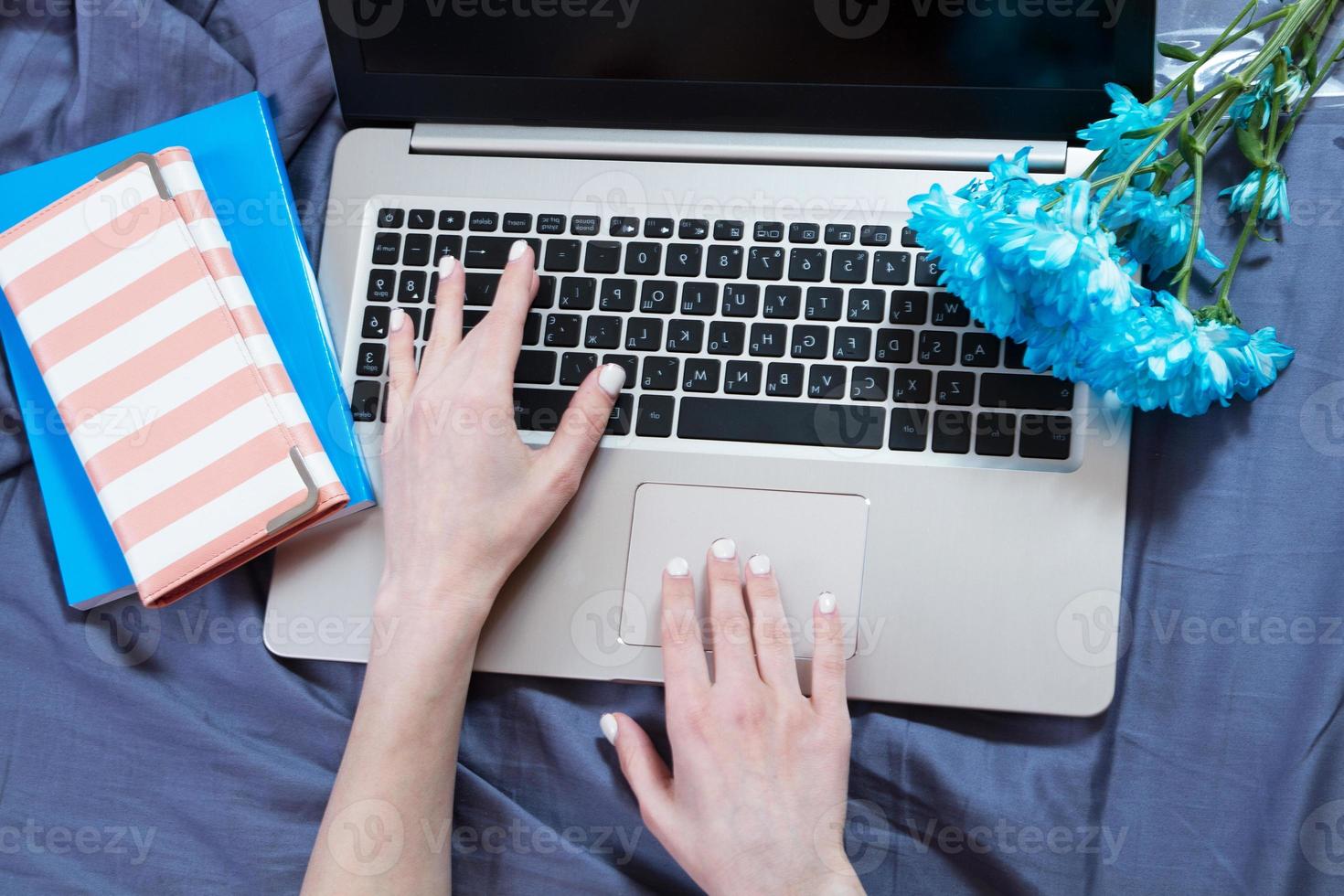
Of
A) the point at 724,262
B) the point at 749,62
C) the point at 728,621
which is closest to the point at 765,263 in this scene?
the point at 724,262

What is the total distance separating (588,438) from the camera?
25.9 inches

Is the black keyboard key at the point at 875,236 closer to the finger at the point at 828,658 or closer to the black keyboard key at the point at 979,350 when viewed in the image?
the black keyboard key at the point at 979,350

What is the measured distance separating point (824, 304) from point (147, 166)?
1.51 ft

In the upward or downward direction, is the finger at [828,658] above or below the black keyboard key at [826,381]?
below

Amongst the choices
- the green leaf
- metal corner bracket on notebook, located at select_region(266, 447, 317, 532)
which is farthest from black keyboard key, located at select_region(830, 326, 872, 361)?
metal corner bracket on notebook, located at select_region(266, 447, 317, 532)

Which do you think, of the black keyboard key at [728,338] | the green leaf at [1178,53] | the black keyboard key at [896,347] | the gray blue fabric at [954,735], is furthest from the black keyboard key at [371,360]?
the green leaf at [1178,53]

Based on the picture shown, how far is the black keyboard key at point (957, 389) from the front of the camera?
65 centimetres

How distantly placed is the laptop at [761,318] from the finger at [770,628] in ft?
0.04

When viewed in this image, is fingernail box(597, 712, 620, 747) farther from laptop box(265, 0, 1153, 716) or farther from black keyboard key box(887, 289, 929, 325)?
black keyboard key box(887, 289, 929, 325)

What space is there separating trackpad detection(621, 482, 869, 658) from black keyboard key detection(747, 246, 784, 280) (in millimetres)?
139

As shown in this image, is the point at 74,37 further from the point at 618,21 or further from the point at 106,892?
the point at 106,892

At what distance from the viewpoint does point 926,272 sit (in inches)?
26.1

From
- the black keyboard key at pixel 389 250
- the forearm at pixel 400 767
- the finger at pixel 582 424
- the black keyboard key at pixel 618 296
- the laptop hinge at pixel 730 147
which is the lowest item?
the forearm at pixel 400 767

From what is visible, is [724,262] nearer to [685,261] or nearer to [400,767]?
[685,261]
